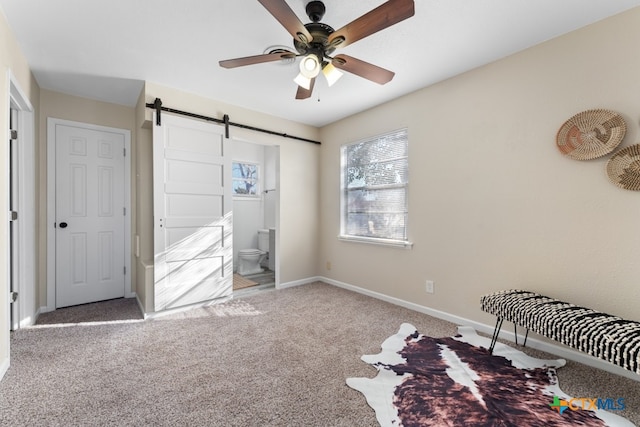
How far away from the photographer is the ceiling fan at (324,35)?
142cm

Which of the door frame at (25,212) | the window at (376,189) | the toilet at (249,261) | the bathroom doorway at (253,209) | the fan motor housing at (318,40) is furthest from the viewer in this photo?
the bathroom doorway at (253,209)

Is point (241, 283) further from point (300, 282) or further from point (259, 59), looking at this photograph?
point (259, 59)

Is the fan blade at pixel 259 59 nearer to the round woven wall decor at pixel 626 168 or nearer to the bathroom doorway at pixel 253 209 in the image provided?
the round woven wall decor at pixel 626 168

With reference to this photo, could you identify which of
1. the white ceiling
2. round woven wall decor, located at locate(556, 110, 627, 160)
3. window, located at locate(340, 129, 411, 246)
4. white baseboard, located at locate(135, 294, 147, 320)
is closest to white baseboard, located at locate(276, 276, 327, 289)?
window, located at locate(340, 129, 411, 246)

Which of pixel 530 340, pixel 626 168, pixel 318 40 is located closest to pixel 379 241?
pixel 530 340

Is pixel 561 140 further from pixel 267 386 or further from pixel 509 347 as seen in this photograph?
pixel 267 386

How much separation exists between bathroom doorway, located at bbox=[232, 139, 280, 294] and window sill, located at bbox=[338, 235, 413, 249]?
5.03ft

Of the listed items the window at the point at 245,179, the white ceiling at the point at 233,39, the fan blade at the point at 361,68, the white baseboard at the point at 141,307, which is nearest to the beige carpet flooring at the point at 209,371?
the white baseboard at the point at 141,307

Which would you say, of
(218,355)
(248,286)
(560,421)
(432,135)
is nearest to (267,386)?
(218,355)

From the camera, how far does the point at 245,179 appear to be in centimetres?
543

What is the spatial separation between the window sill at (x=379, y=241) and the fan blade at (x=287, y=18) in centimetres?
228

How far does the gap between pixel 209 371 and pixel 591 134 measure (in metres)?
3.13

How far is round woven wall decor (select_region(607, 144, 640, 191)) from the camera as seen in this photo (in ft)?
5.98

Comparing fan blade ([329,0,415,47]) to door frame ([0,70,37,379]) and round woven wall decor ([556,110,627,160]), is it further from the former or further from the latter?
door frame ([0,70,37,379])
